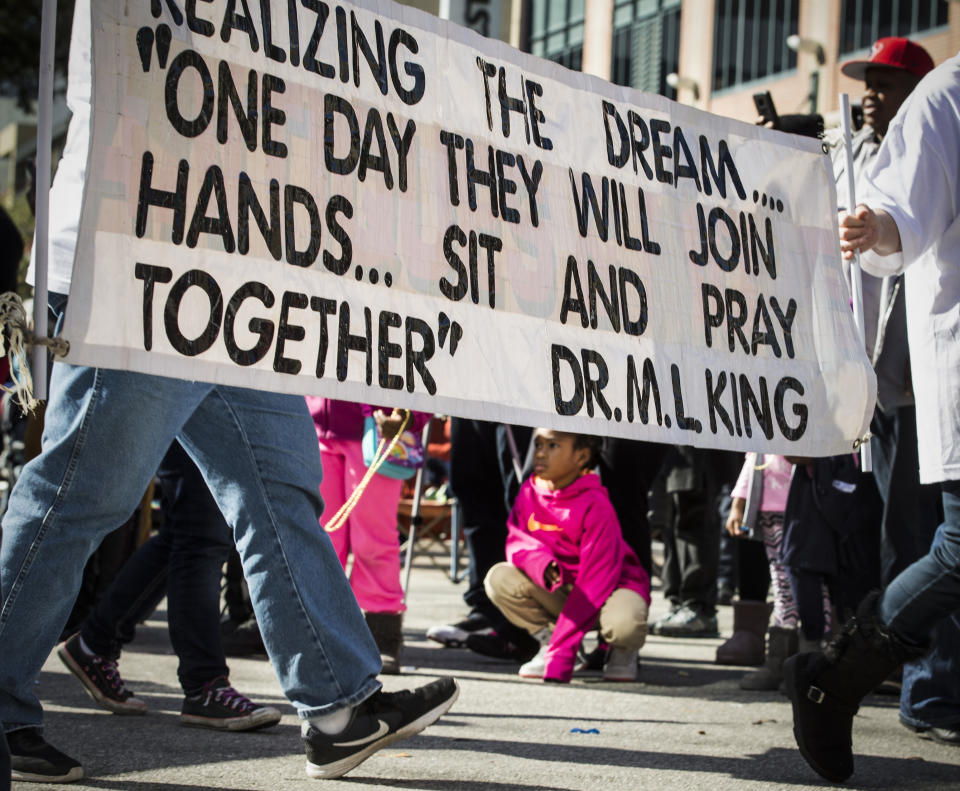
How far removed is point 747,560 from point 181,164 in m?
4.57

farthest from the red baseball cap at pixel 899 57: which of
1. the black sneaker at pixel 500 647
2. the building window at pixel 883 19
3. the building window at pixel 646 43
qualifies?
the building window at pixel 646 43

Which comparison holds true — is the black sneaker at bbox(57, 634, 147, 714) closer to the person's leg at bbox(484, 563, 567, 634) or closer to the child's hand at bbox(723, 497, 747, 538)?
the person's leg at bbox(484, 563, 567, 634)

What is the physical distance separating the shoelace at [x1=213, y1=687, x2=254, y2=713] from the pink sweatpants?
153 cm

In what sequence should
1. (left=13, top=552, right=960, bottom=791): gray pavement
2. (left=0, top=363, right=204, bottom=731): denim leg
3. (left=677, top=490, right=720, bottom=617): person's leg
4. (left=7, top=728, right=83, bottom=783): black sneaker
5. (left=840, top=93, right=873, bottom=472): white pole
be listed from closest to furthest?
(left=0, top=363, right=204, bottom=731): denim leg
(left=7, top=728, right=83, bottom=783): black sneaker
(left=13, top=552, right=960, bottom=791): gray pavement
(left=840, top=93, right=873, bottom=472): white pole
(left=677, top=490, right=720, bottom=617): person's leg


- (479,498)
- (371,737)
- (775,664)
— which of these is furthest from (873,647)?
(479,498)

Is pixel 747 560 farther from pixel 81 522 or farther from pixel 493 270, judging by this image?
pixel 81 522

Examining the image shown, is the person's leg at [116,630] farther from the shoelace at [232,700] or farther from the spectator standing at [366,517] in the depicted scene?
the spectator standing at [366,517]

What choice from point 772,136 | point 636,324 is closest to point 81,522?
point 636,324

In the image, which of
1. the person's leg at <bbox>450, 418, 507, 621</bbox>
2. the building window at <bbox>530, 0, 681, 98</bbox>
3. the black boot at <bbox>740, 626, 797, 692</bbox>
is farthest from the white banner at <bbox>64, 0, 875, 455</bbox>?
the building window at <bbox>530, 0, 681, 98</bbox>

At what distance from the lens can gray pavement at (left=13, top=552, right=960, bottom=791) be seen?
11.6 ft

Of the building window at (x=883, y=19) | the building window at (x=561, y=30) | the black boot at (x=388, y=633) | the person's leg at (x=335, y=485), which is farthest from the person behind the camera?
the building window at (x=561, y=30)

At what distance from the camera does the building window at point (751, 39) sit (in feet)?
95.6

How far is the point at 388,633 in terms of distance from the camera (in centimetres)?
574

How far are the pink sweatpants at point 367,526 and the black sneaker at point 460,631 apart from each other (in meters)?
0.97
